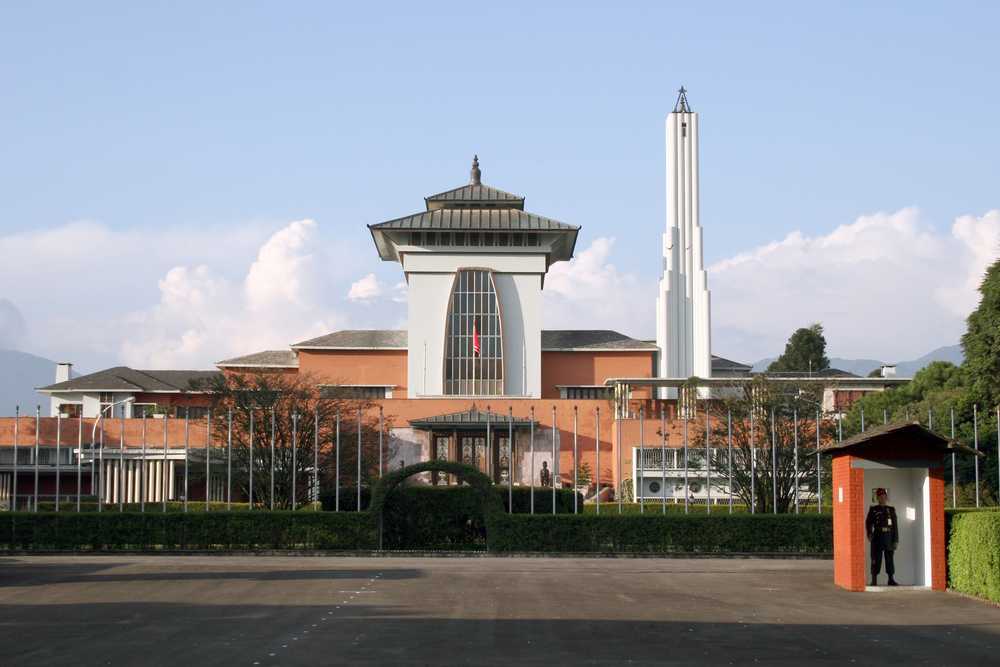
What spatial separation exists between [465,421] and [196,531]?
3228cm

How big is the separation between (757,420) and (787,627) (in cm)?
2996

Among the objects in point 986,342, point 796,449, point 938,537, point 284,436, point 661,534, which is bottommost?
point 661,534

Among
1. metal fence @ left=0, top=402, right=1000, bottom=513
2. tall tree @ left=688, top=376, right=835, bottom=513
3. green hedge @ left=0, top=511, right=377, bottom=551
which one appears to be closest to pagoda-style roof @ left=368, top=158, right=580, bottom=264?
metal fence @ left=0, top=402, right=1000, bottom=513

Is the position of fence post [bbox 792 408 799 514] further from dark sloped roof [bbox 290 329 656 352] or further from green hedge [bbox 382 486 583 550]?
dark sloped roof [bbox 290 329 656 352]

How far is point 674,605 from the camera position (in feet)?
65.4

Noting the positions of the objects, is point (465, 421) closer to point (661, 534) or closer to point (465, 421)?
point (465, 421)

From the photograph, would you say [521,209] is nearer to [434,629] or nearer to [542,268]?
[542,268]

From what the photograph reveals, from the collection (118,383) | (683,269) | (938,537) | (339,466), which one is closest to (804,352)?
(683,269)

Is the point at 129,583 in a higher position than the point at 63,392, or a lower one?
lower

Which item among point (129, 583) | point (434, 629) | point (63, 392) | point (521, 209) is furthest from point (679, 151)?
point (434, 629)

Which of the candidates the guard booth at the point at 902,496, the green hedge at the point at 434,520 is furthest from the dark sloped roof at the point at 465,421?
the guard booth at the point at 902,496

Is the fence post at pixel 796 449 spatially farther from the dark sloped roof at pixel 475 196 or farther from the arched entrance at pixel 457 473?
the dark sloped roof at pixel 475 196

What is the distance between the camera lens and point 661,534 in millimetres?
34906

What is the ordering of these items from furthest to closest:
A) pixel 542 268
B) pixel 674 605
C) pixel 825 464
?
pixel 542 268 → pixel 825 464 → pixel 674 605
